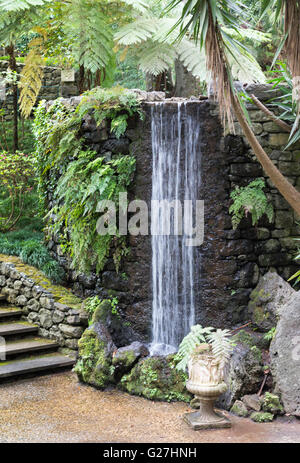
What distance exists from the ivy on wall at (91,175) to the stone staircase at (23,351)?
3.64 ft

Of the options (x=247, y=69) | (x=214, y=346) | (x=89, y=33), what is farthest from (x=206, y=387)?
(x=89, y=33)

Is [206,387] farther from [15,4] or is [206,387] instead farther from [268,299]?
[15,4]

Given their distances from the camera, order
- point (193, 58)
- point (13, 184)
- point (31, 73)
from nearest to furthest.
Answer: point (193, 58) → point (31, 73) → point (13, 184)

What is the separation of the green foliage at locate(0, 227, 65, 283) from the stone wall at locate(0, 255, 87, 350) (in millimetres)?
113

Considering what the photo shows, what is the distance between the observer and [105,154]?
6.52 metres

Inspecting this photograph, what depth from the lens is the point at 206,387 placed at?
457 cm

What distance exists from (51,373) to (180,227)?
2.43 metres

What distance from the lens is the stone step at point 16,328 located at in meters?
6.56

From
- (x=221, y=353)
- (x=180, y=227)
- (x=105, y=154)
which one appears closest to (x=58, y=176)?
(x=105, y=154)

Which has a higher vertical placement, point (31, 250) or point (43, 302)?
point (31, 250)

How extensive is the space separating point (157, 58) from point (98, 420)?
5.24 metres

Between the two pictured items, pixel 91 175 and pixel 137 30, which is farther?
pixel 137 30

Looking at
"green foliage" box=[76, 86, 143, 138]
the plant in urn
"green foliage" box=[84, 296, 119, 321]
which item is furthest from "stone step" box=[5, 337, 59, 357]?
"green foliage" box=[76, 86, 143, 138]

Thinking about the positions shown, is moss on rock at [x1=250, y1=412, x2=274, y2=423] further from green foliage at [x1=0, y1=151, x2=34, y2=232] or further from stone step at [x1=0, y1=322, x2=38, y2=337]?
green foliage at [x1=0, y1=151, x2=34, y2=232]
